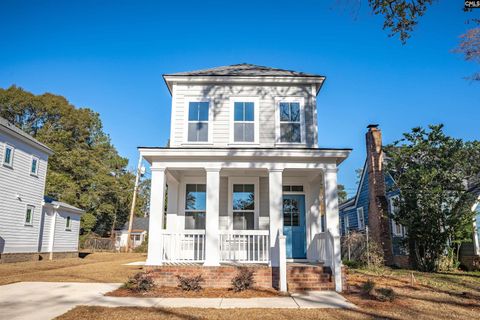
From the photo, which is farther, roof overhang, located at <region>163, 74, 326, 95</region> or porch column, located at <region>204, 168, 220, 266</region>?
roof overhang, located at <region>163, 74, 326, 95</region>

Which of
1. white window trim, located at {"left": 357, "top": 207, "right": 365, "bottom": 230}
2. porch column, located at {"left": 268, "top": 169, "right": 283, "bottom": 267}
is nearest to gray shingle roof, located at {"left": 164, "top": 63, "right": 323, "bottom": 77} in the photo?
porch column, located at {"left": 268, "top": 169, "right": 283, "bottom": 267}

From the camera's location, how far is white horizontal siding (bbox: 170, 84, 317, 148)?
37.8ft

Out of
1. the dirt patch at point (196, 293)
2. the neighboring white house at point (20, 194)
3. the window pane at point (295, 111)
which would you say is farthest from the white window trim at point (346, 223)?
the neighboring white house at point (20, 194)

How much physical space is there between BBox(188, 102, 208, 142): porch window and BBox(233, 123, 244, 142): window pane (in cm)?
97

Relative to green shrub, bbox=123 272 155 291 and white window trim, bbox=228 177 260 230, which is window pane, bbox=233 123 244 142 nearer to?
white window trim, bbox=228 177 260 230

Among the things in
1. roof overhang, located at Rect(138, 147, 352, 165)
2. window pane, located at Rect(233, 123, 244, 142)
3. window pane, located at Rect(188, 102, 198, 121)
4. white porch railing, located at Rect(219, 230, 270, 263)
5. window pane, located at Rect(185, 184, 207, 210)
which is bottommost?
white porch railing, located at Rect(219, 230, 270, 263)

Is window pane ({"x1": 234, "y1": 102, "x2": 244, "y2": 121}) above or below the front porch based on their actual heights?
above

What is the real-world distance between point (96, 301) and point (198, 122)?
20.7 ft

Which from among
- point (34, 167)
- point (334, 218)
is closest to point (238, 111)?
point (334, 218)

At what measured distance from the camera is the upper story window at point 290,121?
458 inches

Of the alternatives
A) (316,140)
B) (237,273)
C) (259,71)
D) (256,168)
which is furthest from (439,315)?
(259,71)

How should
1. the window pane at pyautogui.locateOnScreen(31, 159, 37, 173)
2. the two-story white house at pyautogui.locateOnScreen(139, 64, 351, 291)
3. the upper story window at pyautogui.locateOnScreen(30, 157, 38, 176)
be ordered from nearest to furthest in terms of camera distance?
the two-story white house at pyautogui.locateOnScreen(139, 64, 351, 291) → the upper story window at pyautogui.locateOnScreen(30, 157, 38, 176) → the window pane at pyautogui.locateOnScreen(31, 159, 37, 173)

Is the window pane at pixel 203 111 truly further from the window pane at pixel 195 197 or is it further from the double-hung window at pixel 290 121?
the double-hung window at pixel 290 121

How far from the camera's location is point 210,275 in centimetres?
893
